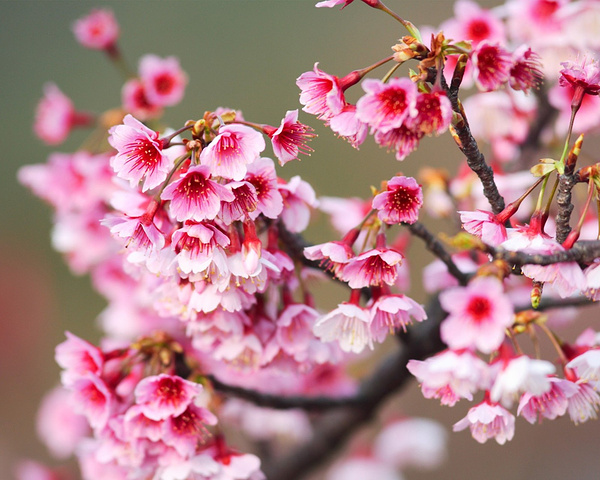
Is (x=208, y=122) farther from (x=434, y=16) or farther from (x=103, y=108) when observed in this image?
(x=103, y=108)

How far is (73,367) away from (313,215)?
1.77 ft

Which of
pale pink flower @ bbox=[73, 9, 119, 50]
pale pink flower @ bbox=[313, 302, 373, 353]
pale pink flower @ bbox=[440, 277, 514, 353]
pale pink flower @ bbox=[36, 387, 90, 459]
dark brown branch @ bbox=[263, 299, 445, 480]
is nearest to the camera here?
pale pink flower @ bbox=[440, 277, 514, 353]

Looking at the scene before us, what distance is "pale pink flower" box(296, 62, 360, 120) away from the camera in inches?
28.4

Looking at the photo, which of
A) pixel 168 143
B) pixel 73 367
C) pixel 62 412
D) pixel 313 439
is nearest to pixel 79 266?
pixel 62 412

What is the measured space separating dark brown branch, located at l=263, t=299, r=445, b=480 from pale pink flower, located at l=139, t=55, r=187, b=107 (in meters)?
0.63

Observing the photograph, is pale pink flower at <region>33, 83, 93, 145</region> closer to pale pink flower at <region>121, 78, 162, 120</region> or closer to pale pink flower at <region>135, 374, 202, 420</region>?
pale pink flower at <region>121, 78, 162, 120</region>

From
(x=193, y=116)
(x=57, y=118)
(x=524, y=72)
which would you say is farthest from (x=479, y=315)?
(x=193, y=116)

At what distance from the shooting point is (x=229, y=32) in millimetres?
4172

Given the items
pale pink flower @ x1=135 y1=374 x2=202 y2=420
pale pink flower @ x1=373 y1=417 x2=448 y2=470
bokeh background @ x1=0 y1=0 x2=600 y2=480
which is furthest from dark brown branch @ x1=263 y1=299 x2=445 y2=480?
bokeh background @ x1=0 y1=0 x2=600 y2=480

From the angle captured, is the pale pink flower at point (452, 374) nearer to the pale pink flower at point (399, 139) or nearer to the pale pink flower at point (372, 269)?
the pale pink flower at point (372, 269)

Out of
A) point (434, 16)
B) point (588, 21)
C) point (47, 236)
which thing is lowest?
point (588, 21)

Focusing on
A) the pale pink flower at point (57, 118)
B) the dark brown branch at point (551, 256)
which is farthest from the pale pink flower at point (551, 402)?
the pale pink flower at point (57, 118)

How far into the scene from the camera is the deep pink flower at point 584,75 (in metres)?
0.73

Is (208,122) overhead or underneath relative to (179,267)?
overhead
